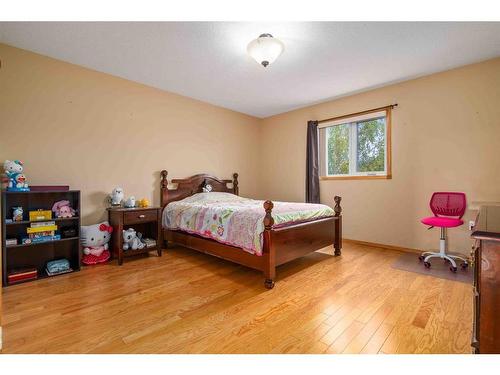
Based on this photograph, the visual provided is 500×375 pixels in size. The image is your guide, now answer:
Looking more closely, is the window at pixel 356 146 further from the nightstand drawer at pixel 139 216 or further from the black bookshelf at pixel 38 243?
the black bookshelf at pixel 38 243

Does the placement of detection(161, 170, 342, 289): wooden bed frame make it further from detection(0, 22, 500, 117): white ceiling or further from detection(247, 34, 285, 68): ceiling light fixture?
detection(0, 22, 500, 117): white ceiling

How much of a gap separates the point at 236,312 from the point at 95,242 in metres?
2.02

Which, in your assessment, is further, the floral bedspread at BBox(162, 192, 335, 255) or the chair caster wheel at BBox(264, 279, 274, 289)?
the floral bedspread at BBox(162, 192, 335, 255)

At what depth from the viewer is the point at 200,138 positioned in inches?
163

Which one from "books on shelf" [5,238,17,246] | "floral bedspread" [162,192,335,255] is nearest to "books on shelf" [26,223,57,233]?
"books on shelf" [5,238,17,246]

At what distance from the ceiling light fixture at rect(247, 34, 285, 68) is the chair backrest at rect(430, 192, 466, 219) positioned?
264 centimetres

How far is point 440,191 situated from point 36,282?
185 inches

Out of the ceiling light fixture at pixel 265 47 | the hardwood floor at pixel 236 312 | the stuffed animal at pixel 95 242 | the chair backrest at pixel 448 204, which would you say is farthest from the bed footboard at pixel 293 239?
the stuffed animal at pixel 95 242

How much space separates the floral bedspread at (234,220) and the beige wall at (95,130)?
71cm

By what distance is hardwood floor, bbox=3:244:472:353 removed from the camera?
1.42 m

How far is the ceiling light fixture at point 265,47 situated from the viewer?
7.00 feet

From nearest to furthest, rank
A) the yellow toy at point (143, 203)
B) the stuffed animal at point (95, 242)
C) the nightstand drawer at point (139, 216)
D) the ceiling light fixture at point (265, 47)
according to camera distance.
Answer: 1. the ceiling light fixture at point (265, 47)
2. the stuffed animal at point (95, 242)
3. the nightstand drawer at point (139, 216)
4. the yellow toy at point (143, 203)
